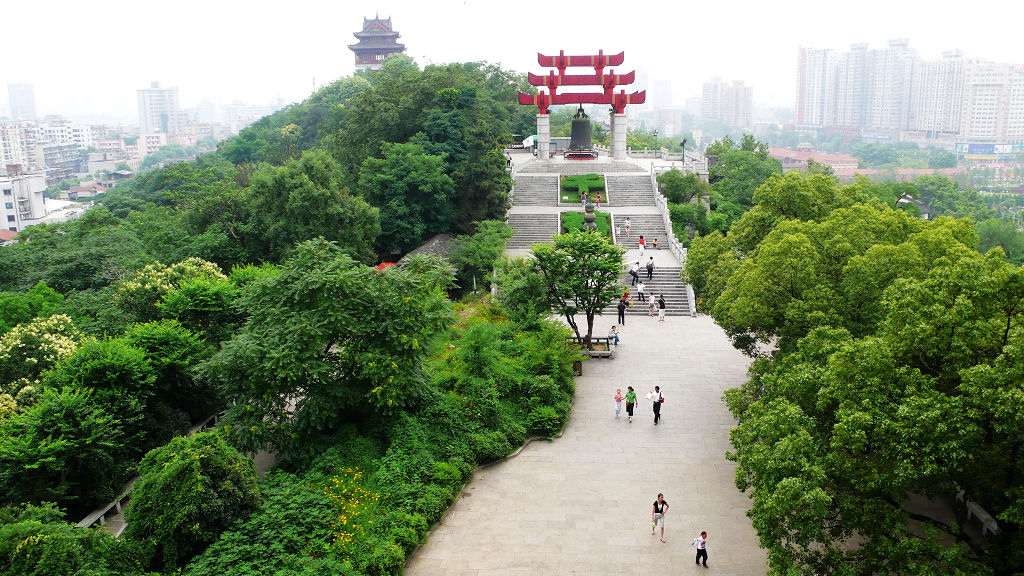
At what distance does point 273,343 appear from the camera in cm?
1648

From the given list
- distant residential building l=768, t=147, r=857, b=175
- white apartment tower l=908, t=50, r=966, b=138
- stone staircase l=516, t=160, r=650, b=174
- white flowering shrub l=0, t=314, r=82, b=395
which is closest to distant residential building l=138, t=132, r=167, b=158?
distant residential building l=768, t=147, r=857, b=175

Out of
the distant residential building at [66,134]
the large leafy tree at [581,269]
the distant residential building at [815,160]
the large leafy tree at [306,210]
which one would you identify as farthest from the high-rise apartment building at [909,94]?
the distant residential building at [66,134]

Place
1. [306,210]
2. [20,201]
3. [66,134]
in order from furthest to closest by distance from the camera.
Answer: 1. [66,134]
2. [20,201]
3. [306,210]

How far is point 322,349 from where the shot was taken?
1689 cm

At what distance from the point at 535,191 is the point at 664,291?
13702 millimetres

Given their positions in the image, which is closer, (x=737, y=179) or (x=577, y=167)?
(x=737, y=179)

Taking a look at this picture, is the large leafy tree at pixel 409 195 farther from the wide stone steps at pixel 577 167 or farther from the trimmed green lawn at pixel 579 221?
the wide stone steps at pixel 577 167

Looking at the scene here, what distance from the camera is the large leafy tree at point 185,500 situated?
1290cm

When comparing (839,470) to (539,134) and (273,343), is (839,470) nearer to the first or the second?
(273,343)

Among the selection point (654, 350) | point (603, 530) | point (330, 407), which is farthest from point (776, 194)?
point (330, 407)

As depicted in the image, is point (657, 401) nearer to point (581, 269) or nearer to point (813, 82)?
point (581, 269)

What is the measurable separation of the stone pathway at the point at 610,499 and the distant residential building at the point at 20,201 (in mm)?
78379

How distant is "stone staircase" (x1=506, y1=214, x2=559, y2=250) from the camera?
1407 inches

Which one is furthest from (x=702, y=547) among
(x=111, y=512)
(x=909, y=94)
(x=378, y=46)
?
(x=909, y=94)
